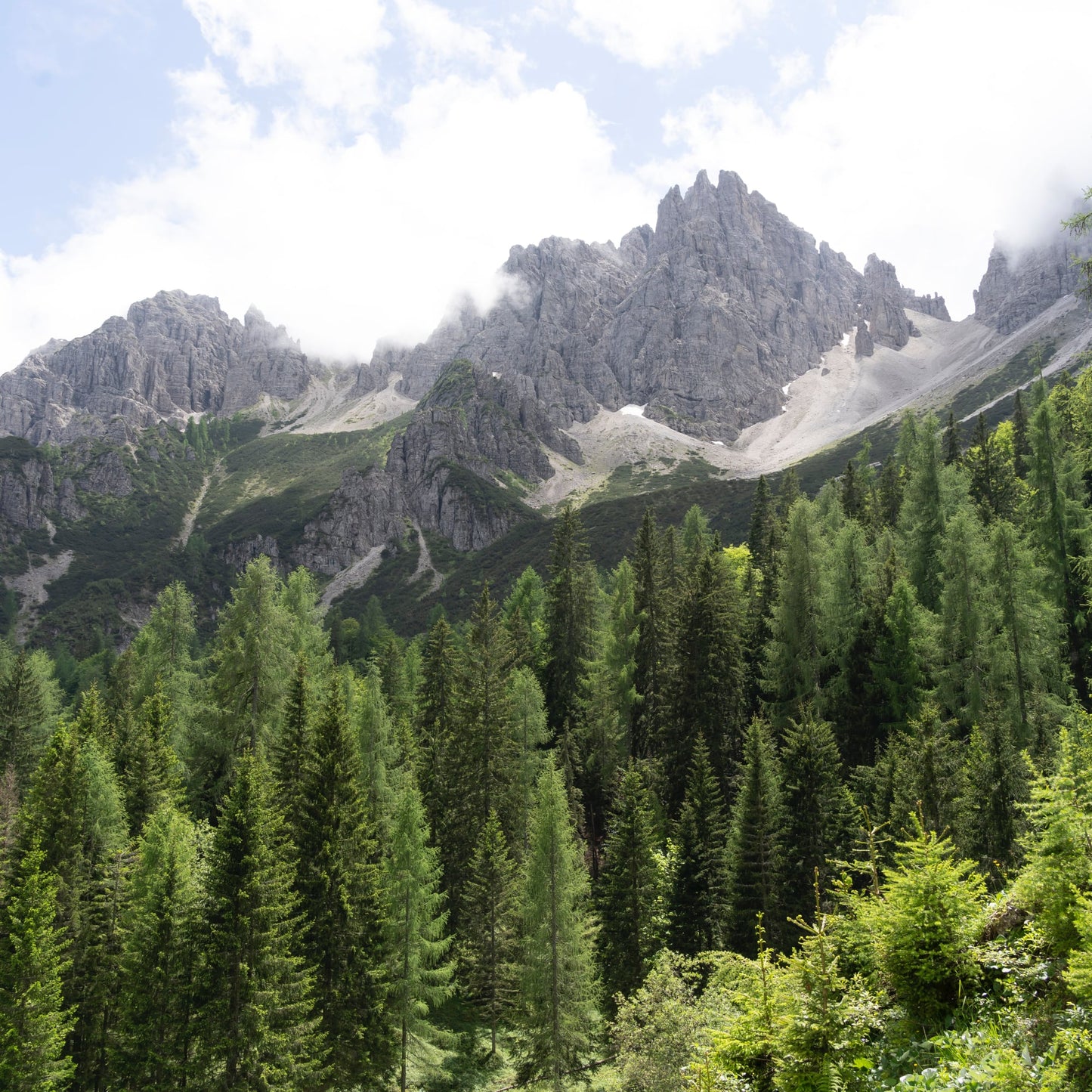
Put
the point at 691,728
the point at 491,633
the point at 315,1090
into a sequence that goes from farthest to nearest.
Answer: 1. the point at 491,633
2. the point at 691,728
3. the point at 315,1090

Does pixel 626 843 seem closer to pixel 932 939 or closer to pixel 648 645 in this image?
pixel 648 645

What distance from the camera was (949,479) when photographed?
43.8 meters

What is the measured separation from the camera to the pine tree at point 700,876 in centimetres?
3097

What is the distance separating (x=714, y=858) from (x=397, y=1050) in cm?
1449

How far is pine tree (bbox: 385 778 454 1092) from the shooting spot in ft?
99.0

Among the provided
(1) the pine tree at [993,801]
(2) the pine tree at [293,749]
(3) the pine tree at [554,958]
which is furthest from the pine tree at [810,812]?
(2) the pine tree at [293,749]

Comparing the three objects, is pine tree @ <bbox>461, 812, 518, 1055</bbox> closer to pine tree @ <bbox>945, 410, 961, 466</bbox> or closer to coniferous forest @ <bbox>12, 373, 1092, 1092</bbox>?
coniferous forest @ <bbox>12, 373, 1092, 1092</bbox>

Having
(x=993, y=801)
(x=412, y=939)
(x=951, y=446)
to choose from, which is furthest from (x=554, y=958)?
(x=951, y=446)

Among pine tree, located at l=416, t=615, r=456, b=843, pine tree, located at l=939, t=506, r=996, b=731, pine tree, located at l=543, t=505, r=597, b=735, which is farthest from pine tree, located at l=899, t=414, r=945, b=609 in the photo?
pine tree, located at l=416, t=615, r=456, b=843

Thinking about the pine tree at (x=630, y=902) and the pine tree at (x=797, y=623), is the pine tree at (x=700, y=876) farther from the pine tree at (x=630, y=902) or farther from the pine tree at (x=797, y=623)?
the pine tree at (x=797, y=623)

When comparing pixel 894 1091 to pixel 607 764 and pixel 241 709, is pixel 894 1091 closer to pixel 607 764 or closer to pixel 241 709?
pixel 241 709

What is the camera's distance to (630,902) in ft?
106

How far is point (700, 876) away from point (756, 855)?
3106 millimetres

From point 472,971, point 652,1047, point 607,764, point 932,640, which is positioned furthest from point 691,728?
point 652,1047
